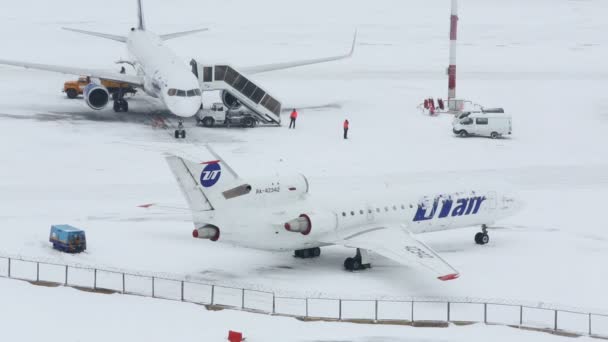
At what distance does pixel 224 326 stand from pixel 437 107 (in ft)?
192

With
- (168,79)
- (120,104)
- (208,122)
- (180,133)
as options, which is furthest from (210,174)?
(120,104)

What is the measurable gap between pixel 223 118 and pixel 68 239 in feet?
121

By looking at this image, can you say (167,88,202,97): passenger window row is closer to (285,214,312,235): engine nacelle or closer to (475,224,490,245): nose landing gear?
(475,224,490,245): nose landing gear

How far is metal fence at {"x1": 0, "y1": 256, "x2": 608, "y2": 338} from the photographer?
1599 inches

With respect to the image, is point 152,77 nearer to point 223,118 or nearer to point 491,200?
point 223,118

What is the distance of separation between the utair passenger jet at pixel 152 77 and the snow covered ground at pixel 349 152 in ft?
7.15

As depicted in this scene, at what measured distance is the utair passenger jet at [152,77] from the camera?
254 feet

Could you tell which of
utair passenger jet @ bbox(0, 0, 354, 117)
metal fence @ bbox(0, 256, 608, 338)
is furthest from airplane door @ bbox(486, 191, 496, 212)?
utair passenger jet @ bbox(0, 0, 354, 117)

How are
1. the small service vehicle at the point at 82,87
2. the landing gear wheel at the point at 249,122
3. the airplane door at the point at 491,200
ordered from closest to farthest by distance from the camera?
the airplane door at the point at 491,200 → the landing gear wheel at the point at 249,122 → the small service vehicle at the point at 82,87

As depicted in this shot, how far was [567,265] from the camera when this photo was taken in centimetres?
4959

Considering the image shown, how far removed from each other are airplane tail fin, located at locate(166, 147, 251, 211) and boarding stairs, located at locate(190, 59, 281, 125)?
40.0 meters

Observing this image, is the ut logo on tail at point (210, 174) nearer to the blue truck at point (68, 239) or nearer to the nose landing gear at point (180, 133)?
the blue truck at point (68, 239)

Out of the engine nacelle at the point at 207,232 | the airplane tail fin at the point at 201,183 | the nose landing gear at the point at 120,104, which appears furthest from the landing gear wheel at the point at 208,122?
the engine nacelle at the point at 207,232

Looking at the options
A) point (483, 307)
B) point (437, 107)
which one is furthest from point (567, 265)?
point (437, 107)
